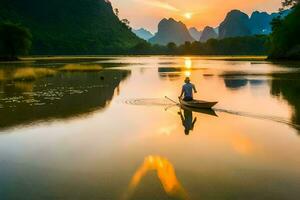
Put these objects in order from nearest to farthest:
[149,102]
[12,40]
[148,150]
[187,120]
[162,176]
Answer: [162,176] < [148,150] < [187,120] < [149,102] < [12,40]

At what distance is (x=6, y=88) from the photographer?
147ft

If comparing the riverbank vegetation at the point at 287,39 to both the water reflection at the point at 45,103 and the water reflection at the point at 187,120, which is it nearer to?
the water reflection at the point at 45,103

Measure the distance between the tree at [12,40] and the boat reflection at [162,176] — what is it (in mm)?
117347

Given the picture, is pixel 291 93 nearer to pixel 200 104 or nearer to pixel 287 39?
pixel 200 104

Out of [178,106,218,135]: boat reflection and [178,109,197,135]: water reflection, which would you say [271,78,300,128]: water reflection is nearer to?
[178,106,218,135]: boat reflection

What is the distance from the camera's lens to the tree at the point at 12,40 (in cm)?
12238

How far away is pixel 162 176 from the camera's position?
13.1m

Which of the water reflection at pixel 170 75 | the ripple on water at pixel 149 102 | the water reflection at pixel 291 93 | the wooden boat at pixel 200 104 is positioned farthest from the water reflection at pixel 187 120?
the water reflection at pixel 170 75

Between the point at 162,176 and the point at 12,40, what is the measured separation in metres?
120

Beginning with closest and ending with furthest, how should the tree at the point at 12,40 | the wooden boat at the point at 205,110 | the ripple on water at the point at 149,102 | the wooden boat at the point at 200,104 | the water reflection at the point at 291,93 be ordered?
1. the water reflection at the point at 291,93
2. the wooden boat at the point at 205,110
3. the wooden boat at the point at 200,104
4. the ripple on water at the point at 149,102
5. the tree at the point at 12,40

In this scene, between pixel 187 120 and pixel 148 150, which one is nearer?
pixel 148 150

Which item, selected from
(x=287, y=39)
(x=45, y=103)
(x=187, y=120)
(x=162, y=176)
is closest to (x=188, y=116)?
(x=187, y=120)

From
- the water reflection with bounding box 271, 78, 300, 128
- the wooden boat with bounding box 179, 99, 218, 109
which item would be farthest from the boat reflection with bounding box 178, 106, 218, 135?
the water reflection with bounding box 271, 78, 300, 128

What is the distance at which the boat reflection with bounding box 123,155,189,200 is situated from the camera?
11.5 m
